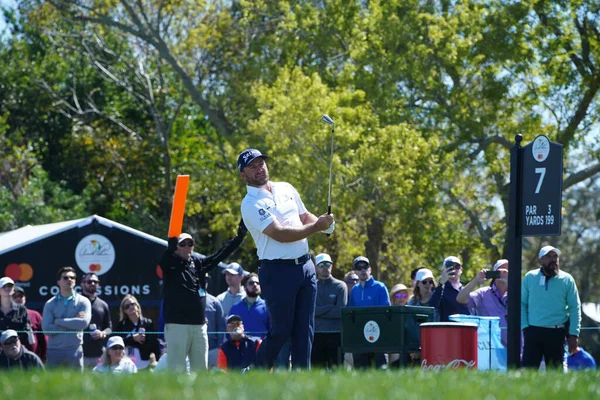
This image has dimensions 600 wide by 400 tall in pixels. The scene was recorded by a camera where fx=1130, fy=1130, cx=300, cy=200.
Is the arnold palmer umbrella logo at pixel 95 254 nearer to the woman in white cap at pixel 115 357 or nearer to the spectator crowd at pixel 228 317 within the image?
the spectator crowd at pixel 228 317

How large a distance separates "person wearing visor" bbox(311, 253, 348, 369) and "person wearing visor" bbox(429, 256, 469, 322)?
1896mm

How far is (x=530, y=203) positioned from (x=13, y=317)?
7.39 metres

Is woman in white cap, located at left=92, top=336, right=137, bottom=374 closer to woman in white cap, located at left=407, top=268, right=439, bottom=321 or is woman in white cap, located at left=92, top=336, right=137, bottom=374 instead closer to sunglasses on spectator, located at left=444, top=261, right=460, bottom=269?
woman in white cap, located at left=407, top=268, right=439, bottom=321

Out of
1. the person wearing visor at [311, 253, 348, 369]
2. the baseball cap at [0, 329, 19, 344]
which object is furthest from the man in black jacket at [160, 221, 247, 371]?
the person wearing visor at [311, 253, 348, 369]

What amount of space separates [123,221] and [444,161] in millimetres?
13296

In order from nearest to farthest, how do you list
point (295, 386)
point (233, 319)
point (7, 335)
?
1. point (295, 386)
2. point (7, 335)
3. point (233, 319)

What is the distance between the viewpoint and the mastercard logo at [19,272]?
18.3 m

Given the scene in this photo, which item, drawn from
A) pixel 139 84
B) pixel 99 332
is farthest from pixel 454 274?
pixel 139 84

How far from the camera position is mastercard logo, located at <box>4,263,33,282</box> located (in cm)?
1831

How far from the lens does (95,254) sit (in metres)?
18.8

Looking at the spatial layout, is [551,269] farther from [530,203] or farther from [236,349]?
[236,349]

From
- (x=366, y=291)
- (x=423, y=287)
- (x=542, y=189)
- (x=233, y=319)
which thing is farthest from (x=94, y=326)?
(x=542, y=189)

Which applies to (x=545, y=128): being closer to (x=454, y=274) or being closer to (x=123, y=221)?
(x=123, y=221)

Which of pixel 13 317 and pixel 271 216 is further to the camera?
pixel 13 317
